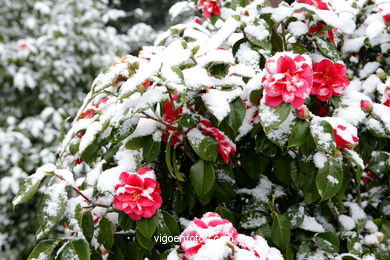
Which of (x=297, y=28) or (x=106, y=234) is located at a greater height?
(x=297, y=28)

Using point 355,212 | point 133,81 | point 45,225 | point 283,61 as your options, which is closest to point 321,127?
point 283,61

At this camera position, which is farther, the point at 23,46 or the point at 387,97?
the point at 23,46

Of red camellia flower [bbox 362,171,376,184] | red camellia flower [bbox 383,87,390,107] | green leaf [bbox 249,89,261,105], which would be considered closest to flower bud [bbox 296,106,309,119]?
green leaf [bbox 249,89,261,105]

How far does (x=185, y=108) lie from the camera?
0.99m

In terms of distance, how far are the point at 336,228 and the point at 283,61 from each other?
0.67 metres

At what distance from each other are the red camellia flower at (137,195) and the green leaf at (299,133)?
0.35 metres

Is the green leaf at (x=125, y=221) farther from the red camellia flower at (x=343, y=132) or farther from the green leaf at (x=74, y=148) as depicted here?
the red camellia flower at (x=343, y=132)

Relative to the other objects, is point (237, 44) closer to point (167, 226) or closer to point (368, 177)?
point (167, 226)

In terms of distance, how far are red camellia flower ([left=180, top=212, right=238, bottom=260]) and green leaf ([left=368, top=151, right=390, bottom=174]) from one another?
675 millimetres

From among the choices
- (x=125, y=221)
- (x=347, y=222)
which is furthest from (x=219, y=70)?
(x=347, y=222)

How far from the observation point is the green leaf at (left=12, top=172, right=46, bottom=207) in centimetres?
92

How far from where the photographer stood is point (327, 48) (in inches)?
44.3

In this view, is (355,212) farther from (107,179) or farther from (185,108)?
(107,179)

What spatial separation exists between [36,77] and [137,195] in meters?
2.94
